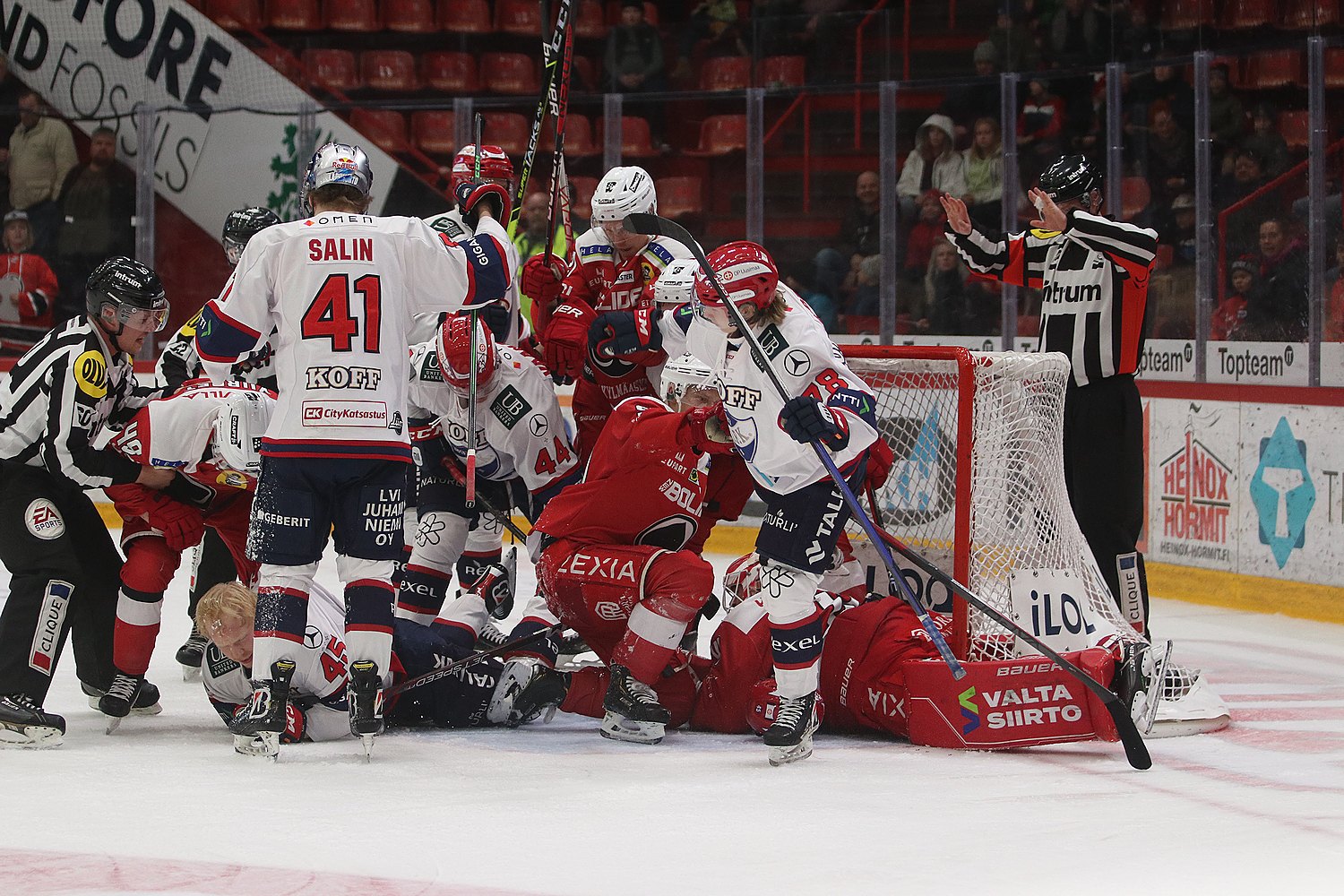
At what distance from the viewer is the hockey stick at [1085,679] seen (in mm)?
3654

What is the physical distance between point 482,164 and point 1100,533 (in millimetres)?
2131

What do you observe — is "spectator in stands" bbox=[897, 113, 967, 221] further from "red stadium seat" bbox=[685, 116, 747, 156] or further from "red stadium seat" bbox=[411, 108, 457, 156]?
"red stadium seat" bbox=[411, 108, 457, 156]

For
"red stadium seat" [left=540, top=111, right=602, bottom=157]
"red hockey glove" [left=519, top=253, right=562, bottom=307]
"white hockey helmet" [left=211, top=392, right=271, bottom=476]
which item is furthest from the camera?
"red stadium seat" [left=540, top=111, right=602, bottom=157]

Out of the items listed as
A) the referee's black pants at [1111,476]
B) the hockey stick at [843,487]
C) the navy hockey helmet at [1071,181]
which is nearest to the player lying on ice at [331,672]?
the hockey stick at [843,487]

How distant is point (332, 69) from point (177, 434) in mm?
5741

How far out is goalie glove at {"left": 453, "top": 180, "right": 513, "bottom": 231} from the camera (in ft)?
15.2

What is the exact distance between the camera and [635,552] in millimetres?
4055

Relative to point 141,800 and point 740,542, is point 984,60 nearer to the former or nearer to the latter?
point 740,542

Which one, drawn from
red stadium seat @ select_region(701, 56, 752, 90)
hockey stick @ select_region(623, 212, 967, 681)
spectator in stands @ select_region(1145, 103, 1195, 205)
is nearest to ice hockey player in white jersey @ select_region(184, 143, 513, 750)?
hockey stick @ select_region(623, 212, 967, 681)

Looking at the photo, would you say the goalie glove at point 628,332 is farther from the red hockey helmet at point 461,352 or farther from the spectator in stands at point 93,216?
the spectator in stands at point 93,216

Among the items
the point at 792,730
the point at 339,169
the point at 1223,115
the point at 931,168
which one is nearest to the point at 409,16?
the point at 931,168

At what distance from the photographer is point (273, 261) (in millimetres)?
3738

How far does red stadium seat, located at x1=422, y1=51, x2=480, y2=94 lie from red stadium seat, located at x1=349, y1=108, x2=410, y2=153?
156 cm

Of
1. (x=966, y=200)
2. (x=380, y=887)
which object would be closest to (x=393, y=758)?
(x=380, y=887)
